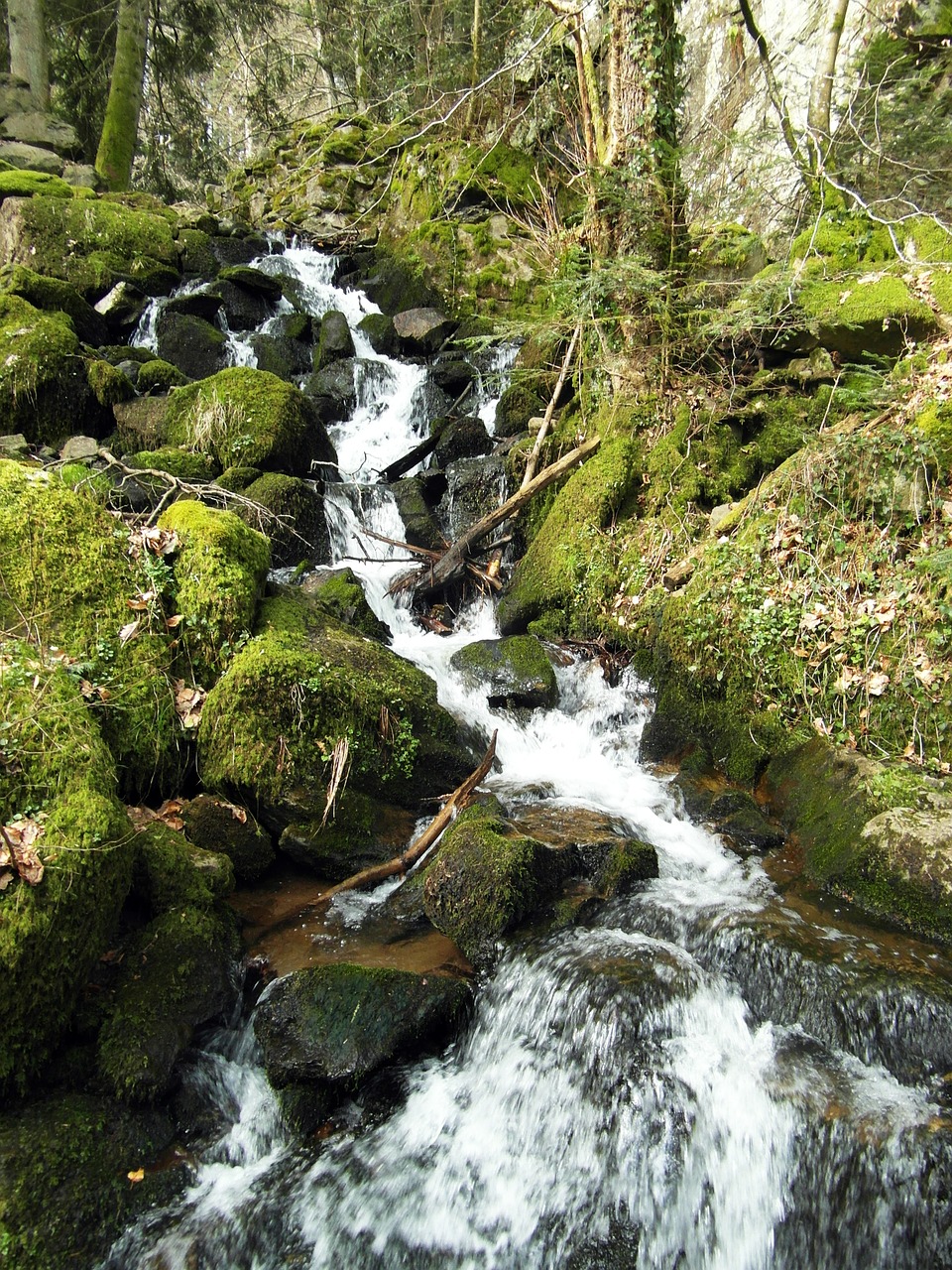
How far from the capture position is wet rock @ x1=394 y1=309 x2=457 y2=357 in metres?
12.6

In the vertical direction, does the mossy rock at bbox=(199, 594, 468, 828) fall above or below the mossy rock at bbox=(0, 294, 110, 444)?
below

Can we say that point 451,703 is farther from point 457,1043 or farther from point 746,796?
point 457,1043

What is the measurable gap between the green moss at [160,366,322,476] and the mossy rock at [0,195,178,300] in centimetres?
534

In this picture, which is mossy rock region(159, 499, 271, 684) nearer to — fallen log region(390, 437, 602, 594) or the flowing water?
the flowing water

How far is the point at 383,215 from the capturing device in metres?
16.2

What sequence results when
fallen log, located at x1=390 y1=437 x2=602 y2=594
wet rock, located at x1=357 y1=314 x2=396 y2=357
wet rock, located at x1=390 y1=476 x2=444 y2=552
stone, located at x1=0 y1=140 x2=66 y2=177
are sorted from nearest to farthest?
fallen log, located at x1=390 y1=437 x2=602 y2=594 → wet rock, located at x1=390 y1=476 x2=444 y2=552 → wet rock, located at x1=357 y1=314 x2=396 y2=357 → stone, located at x1=0 y1=140 x2=66 y2=177

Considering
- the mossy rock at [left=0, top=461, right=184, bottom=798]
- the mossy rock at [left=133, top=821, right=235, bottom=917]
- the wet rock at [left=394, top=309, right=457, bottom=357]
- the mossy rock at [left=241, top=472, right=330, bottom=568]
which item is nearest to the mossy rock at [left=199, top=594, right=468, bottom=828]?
the mossy rock at [left=0, top=461, right=184, bottom=798]

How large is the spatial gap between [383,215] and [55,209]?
6815 millimetres

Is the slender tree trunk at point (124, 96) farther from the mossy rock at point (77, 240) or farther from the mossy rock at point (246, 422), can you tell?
the mossy rock at point (246, 422)

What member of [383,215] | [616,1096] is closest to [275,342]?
[383,215]

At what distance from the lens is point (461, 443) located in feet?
32.2

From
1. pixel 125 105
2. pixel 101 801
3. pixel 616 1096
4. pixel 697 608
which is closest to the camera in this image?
pixel 616 1096

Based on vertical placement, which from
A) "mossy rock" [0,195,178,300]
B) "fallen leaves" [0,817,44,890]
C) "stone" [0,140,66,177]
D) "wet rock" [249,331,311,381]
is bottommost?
"fallen leaves" [0,817,44,890]

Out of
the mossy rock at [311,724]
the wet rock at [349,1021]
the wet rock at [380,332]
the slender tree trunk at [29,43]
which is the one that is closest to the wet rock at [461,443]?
the wet rock at [380,332]
